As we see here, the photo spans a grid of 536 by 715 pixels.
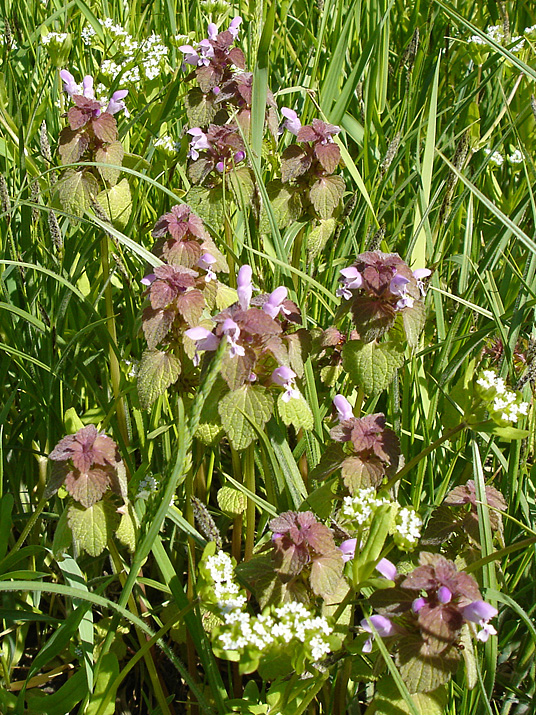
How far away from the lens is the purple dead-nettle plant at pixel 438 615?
988 millimetres

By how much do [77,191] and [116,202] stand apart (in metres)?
0.10

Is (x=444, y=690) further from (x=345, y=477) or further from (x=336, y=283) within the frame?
(x=336, y=283)

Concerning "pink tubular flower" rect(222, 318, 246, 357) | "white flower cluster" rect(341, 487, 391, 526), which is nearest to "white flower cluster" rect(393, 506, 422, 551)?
"white flower cluster" rect(341, 487, 391, 526)

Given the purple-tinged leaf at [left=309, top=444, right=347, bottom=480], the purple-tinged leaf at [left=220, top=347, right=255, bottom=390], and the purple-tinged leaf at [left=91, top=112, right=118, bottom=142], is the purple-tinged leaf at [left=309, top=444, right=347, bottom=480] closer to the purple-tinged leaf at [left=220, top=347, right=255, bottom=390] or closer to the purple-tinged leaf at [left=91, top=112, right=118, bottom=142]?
the purple-tinged leaf at [left=220, top=347, right=255, bottom=390]

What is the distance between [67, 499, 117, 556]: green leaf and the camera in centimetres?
121

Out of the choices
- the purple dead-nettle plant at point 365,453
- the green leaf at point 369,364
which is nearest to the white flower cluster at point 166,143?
the green leaf at point 369,364

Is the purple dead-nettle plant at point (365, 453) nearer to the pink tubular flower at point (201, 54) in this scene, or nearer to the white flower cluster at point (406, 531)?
the white flower cluster at point (406, 531)

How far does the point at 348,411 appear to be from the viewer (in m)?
1.46

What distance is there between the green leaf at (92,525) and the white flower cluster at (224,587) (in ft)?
0.81

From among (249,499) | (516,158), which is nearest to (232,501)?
(249,499)

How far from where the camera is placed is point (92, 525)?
1.23 metres

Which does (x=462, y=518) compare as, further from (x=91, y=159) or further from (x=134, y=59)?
(x=134, y=59)


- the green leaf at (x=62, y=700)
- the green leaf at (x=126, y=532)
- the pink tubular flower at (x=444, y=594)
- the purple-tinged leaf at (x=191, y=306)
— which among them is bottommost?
the green leaf at (x=62, y=700)

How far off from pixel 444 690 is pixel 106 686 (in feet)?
1.92
